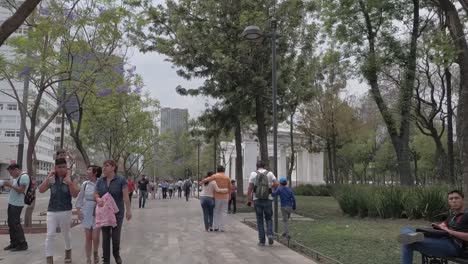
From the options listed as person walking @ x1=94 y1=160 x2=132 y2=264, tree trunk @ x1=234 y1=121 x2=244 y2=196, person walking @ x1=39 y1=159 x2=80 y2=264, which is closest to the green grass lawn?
person walking @ x1=94 y1=160 x2=132 y2=264

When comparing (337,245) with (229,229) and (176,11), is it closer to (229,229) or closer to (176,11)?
(229,229)

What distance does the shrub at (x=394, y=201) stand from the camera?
695 inches

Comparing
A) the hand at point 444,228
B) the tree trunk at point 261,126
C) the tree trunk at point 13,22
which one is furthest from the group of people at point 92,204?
the tree trunk at point 261,126

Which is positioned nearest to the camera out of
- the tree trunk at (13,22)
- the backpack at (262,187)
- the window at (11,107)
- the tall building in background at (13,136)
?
the tree trunk at (13,22)

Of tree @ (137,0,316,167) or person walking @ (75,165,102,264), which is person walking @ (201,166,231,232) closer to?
person walking @ (75,165,102,264)

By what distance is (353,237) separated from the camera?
44.5ft

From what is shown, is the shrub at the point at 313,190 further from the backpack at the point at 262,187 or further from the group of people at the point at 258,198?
the backpack at the point at 262,187

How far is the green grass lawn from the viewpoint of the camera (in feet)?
34.4

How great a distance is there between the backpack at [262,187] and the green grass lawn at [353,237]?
1.59m

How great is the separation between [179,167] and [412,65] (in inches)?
2818

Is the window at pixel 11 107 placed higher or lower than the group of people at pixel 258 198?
higher

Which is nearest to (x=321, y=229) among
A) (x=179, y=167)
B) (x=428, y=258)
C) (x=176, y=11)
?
(x=428, y=258)

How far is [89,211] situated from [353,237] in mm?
7299

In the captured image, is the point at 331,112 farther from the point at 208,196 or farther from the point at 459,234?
the point at 459,234
